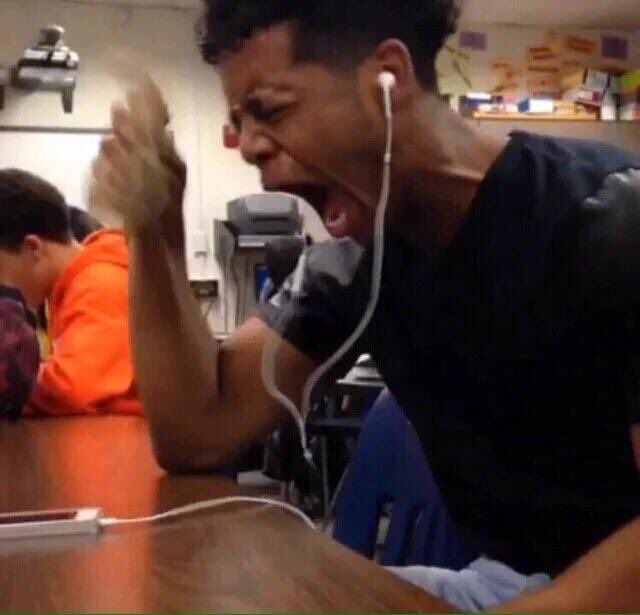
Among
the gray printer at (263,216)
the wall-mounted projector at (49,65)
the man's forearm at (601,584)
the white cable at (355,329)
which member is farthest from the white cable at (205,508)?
the gray printer at (263,216)

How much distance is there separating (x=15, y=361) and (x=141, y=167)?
31.3 inches

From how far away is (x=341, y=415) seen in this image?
3.48 meters

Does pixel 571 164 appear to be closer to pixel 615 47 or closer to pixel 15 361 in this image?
pixel 15 361

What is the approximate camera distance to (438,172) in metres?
1.08

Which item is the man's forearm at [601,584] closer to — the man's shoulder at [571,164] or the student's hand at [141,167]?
the man's shoulder at [571,164]

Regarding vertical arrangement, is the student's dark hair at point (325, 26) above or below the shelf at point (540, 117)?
above

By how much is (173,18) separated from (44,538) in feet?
15.1

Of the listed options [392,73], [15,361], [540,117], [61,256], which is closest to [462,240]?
[392,73]

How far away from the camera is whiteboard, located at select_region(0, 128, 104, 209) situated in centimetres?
507

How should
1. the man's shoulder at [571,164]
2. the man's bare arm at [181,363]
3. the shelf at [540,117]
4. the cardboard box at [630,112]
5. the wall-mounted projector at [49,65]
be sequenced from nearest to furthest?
the man's shoulder at [571,164]
the man's bare arm at [181,363]
the wall-mounted projector at [49,65]
the shelf at [540,117]
the cardboard box at [630,112]

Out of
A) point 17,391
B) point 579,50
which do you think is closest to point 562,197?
point 17,391

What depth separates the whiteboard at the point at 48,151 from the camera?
507cm

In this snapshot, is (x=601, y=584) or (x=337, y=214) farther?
(x=337, y=214)

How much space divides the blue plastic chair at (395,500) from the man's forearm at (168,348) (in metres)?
0.20
